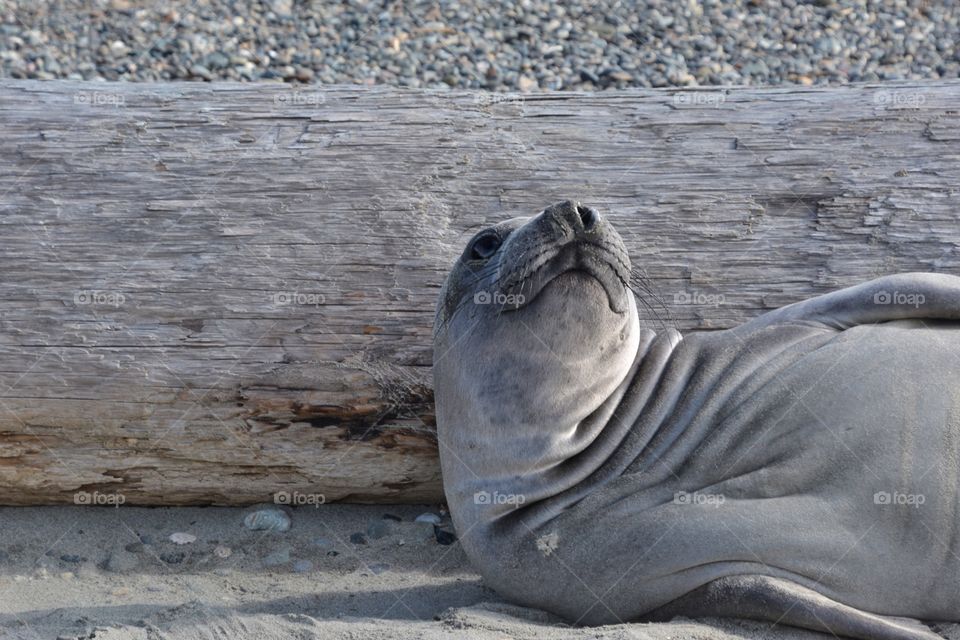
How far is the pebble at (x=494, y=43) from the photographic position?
8.16m

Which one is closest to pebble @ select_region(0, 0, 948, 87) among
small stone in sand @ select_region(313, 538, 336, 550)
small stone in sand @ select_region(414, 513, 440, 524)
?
small stone in sand @ select_region(414, 513, 440, 524)

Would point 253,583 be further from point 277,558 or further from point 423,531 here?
point 423,531

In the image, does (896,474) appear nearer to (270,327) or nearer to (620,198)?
(620,198)

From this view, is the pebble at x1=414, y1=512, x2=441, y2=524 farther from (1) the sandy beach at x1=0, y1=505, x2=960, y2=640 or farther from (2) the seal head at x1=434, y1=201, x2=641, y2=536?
(2) the seal head at x1=434, y1=201, x2=641, y2=536

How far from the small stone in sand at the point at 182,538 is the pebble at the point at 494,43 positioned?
3.83 m

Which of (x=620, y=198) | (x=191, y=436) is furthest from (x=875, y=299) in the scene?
(x=191, y=436)

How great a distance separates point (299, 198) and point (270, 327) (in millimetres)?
567

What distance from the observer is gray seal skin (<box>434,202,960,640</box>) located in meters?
3.84

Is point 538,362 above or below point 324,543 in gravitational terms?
above

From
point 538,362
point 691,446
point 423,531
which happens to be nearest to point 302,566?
point 423,531

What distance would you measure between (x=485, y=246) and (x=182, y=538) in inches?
63.8

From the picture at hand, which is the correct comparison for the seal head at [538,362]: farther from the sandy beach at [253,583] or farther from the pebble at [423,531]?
the pebble at [423,531]

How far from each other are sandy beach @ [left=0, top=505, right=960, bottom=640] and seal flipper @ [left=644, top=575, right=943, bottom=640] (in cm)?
4

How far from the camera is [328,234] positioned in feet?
16.7
